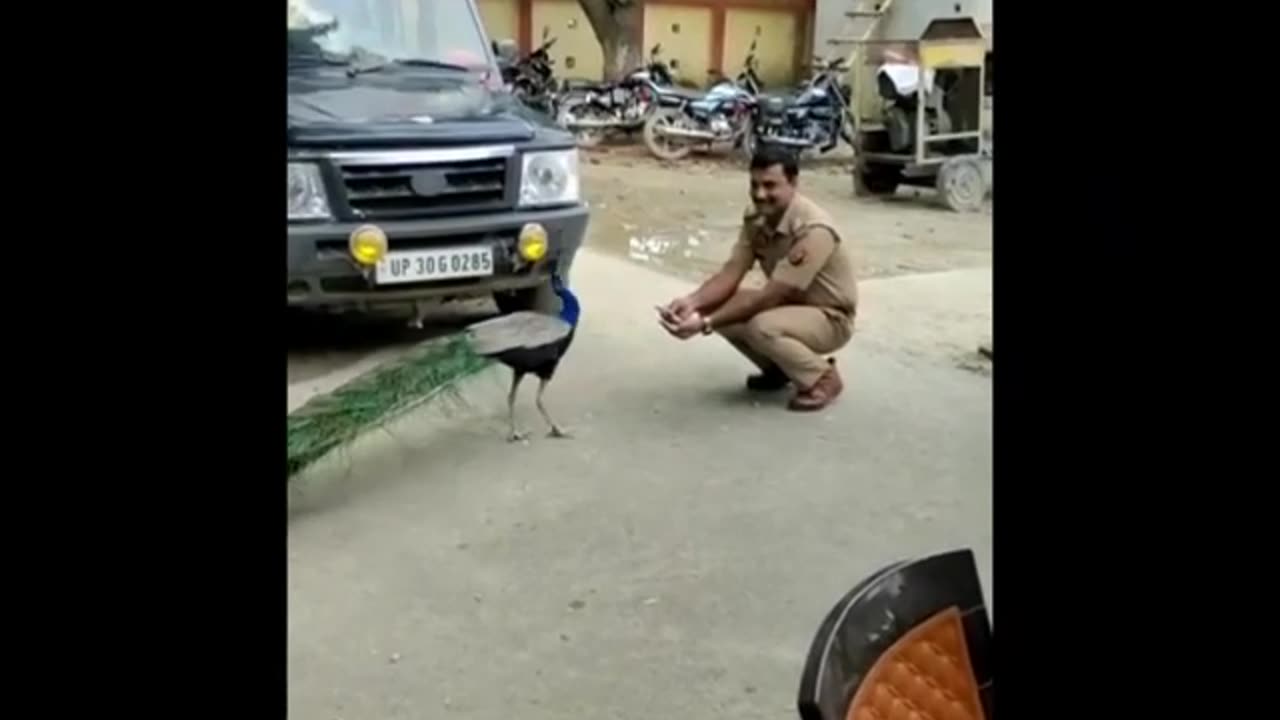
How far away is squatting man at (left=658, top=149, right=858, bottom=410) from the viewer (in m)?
5.84

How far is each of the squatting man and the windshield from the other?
2.08 metres

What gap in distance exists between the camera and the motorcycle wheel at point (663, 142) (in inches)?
640

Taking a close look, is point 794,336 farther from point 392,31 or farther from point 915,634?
point 915,634

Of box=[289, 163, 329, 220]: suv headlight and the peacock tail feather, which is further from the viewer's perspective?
box=[289, 163, 329, 220]: suv headlight

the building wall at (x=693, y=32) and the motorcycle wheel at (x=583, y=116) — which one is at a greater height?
the building wall at (x=693, y=32)

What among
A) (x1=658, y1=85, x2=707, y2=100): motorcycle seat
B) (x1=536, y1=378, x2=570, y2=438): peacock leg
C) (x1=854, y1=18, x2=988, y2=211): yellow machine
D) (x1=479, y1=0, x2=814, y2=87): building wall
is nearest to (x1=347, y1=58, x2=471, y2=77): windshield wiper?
(x1=536, y1=378, x2=570, y2=438): peacock leg

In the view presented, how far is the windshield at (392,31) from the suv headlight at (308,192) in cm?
91

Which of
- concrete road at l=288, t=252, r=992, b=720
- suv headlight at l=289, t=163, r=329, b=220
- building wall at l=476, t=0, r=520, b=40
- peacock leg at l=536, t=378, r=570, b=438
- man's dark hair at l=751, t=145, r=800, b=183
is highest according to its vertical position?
building wall at l=476, t=0, r=520, b=40

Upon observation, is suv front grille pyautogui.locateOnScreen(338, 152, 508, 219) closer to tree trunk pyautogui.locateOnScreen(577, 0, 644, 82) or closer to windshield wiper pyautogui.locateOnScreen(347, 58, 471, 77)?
windshield wiper pyautogui.locateOnScreen(347, 58, 471, 77)

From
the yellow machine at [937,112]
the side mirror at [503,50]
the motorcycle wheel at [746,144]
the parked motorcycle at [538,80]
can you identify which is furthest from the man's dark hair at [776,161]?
the parked motorcycle at [538,80]

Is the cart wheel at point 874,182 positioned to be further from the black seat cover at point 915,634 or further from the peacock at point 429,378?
the black seat cover at point 915,634

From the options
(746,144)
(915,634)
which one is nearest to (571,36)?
(746,144)
